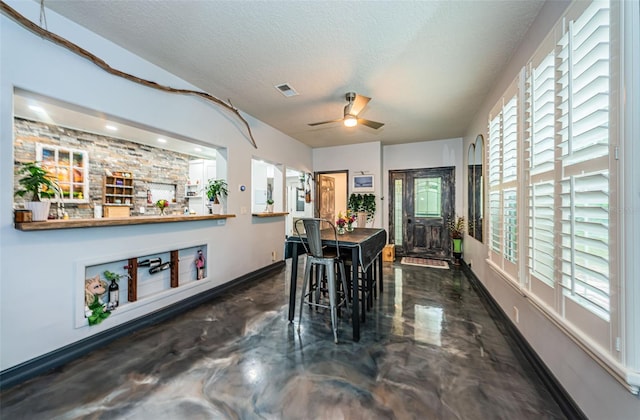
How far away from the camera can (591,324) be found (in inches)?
49.6

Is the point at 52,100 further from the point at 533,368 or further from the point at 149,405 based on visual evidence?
the point at 533,368

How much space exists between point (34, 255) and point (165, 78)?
211 centimetres

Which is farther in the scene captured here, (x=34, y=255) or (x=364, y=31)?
(x=364, y=31)

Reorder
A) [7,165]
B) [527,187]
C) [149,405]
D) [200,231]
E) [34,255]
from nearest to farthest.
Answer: [149,405] → [7,165] → [34,255] → [527,187] → [200,231]

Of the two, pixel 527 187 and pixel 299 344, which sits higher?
pixel 527 187

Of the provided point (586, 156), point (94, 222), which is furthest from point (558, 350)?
point (94, 222)

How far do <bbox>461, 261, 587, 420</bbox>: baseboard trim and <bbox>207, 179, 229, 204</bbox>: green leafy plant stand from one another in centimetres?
372

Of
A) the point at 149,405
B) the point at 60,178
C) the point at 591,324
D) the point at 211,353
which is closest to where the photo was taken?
the point at 591,324

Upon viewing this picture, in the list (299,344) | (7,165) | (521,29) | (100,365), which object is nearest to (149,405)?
(100,365)

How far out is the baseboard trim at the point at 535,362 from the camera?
1467 millimetres

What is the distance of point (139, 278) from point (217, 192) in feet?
4.62

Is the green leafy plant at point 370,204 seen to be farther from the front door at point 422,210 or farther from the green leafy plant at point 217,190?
the green leafy plant at point 217,190

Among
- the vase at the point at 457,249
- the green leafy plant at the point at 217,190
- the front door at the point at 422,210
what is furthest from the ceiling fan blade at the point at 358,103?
the vase at the point at 457,249

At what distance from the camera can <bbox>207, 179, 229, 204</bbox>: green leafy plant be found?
140 inches
